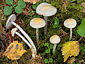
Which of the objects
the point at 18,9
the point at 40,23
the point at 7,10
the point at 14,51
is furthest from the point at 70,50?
the point at 7,10

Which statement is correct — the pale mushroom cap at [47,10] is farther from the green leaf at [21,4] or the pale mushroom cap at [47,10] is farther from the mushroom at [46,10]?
the green leaf at [21,4]

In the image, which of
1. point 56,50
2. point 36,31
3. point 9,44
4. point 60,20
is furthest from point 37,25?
point 9,44

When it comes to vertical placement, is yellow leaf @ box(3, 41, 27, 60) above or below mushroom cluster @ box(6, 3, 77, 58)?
below

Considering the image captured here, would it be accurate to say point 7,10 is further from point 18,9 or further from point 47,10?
point 47,10

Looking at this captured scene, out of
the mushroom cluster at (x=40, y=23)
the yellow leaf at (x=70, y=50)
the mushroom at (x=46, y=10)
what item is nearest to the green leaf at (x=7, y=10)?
the mushroom cluster at (x=40, y=23)

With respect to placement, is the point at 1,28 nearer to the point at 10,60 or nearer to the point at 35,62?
the point at 10,60

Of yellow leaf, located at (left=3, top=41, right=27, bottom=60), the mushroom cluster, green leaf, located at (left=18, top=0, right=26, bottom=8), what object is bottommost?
yellow leaf, located at (left=3, top=41, right=27, bottom=60)

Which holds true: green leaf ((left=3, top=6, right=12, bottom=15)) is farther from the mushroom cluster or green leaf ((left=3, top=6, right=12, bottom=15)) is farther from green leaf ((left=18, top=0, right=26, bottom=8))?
green leaf ((left=18, top=0, right=26, bottom=8))

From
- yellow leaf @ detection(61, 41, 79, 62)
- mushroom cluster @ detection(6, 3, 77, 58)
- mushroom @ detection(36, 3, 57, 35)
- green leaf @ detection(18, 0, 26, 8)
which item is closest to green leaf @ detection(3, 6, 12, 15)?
mushroom cluster @ detection(6, 3, 77, 58)
